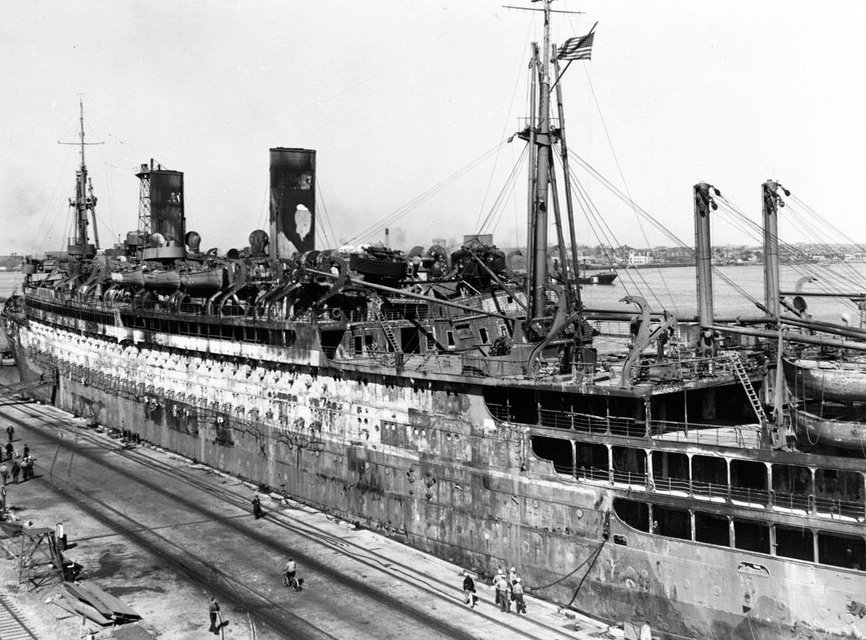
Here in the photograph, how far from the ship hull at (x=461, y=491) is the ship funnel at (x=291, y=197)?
9841 millimetres

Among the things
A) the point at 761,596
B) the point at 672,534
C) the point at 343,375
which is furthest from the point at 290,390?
the point at 761,596

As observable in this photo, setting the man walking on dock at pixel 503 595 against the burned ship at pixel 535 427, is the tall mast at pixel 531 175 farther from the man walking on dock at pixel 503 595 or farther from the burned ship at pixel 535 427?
the man walking on dock at pixel 503 595

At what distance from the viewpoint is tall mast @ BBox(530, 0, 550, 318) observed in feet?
92.7

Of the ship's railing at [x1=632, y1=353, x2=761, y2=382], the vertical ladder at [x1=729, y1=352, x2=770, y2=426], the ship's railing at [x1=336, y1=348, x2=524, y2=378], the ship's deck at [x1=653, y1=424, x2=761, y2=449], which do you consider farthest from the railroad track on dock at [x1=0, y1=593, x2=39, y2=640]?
the vertical ladder at [x1=729, y1=352, x2=770, y2=426]

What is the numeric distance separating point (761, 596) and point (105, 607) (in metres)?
18.1

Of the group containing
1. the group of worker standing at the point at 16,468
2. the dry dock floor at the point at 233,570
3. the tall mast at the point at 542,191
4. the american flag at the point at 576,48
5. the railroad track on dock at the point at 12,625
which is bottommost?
the railroad track on dock at the point at 12,625

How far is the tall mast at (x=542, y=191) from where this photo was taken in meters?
28.3

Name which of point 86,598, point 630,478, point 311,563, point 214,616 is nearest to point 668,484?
point 630,478

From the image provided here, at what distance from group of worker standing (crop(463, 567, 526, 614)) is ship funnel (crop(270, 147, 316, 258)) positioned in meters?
28.6

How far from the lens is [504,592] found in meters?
22.5

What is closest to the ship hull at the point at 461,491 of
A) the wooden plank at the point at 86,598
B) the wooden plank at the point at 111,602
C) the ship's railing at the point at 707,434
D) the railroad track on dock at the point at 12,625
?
the ship's railing at the point at 707,434

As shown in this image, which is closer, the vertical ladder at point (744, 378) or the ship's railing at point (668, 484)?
the ship's railing at point (668, 484)

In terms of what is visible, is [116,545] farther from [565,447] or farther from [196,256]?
[196,256]

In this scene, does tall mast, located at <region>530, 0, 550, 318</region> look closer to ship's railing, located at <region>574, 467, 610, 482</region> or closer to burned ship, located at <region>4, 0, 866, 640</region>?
burned ship, located at <region>4, 0, 866, 640</region>
